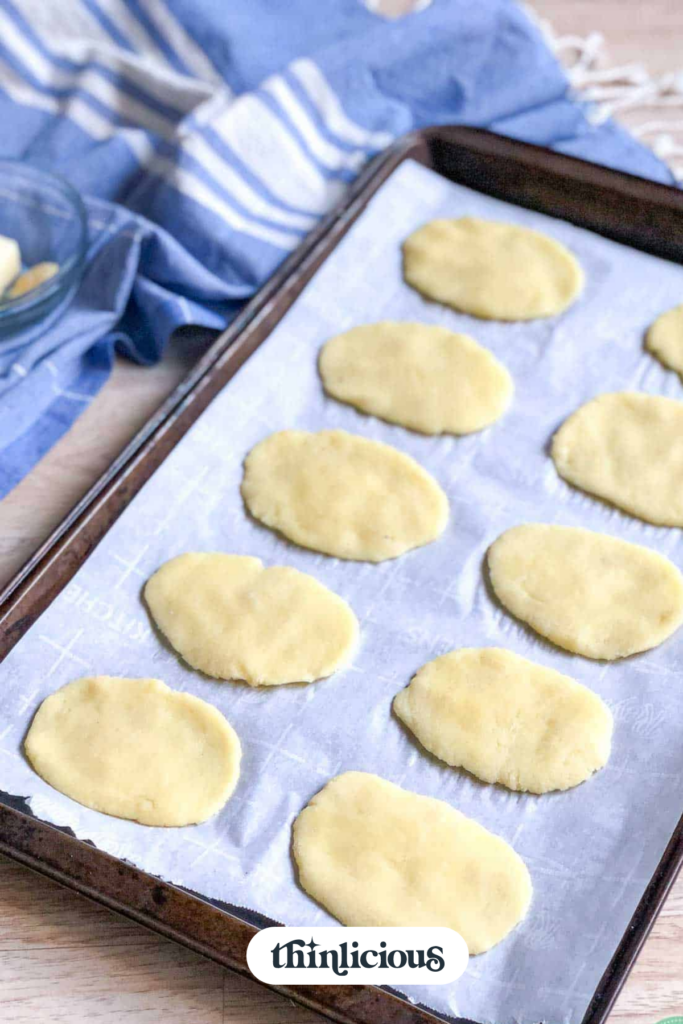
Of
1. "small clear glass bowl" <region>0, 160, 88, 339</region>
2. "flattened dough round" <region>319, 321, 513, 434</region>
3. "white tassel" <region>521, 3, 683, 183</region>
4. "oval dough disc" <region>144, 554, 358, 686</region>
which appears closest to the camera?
"oval dough disc" <region>144, 554, 358, 686</region>

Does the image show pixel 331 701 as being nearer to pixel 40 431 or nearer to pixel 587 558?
pixel 587 558

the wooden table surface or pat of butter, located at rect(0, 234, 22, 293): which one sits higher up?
pat of butter, located at rect(0, 234, 22, 293)

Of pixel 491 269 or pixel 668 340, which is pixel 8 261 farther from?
pixel 668 340

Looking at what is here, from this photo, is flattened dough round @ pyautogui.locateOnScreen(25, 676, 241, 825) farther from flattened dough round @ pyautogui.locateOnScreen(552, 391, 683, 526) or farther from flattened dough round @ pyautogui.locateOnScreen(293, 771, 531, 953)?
flattened dough round @ pyautogui.locateOnScreen(552, 391, 683, 526)

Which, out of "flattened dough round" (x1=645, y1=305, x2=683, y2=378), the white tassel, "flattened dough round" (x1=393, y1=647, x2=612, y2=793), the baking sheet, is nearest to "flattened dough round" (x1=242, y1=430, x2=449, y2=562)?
the baking sheet

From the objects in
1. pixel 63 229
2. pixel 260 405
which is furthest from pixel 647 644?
pixel 63 229

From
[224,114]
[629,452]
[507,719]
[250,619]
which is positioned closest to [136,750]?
[250,619]
